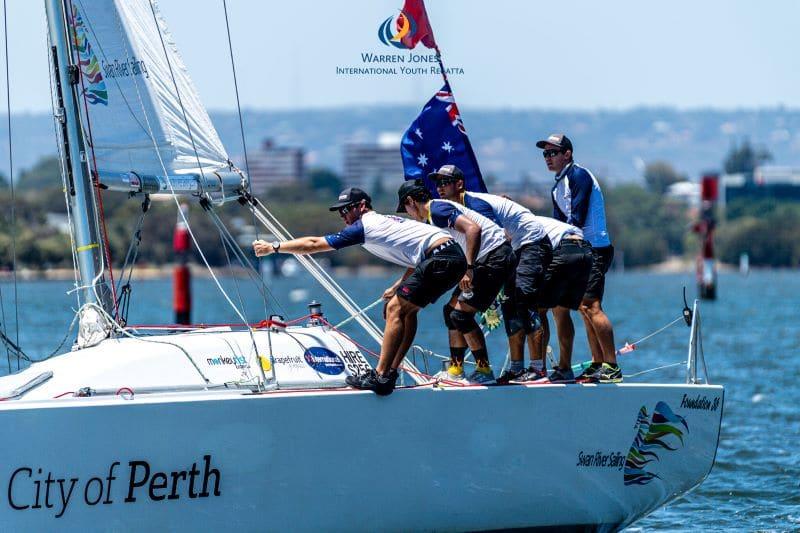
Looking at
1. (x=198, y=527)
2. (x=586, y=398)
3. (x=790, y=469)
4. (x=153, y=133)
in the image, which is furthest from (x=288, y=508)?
(x=790, y=469)

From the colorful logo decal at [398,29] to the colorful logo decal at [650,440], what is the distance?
3567mm

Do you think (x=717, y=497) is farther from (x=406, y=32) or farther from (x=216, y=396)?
(x=216, y=396)

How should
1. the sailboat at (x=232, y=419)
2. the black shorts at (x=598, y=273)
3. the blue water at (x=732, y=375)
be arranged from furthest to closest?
the blue water at (x=732, y=375) < the black shorts at (x=598, y=273) < the sailboat at (x=232, y=419)

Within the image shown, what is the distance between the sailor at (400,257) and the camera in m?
10.4

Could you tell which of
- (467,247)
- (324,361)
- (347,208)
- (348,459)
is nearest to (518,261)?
(467,247)

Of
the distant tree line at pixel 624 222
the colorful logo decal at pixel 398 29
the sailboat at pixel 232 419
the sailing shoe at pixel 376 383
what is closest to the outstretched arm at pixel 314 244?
the sailboat at pixel 232 419

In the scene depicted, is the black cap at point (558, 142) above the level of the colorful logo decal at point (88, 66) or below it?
below

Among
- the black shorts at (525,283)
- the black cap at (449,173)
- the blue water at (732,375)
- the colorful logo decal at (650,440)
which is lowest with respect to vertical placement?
the blue water at (732,375)

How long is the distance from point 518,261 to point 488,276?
0.48m

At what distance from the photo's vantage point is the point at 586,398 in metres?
11.2

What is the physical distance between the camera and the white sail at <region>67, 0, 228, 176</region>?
454 inches

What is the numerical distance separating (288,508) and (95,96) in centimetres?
339

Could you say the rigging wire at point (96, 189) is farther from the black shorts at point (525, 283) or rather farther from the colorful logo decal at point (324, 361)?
the black shorts at point (525, 283)

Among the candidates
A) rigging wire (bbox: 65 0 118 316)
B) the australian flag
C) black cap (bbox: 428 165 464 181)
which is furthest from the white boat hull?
the australian flag
